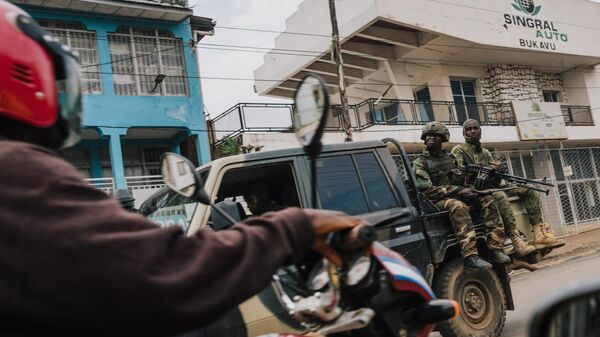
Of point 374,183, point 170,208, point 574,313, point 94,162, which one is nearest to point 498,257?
point 374,183

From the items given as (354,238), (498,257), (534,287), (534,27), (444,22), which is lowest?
(534,287)

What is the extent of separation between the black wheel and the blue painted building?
1115 centimetres

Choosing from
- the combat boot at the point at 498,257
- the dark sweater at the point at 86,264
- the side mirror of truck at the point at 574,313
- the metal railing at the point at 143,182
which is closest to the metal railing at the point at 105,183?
the metal railing at the point at 143,182

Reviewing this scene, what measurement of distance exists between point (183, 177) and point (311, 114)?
63 cm

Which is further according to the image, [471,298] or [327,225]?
[471,298]

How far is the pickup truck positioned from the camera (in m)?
3.73

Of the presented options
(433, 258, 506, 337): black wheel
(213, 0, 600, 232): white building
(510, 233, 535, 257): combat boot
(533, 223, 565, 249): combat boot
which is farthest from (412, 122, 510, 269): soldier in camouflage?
(213, 0, 600, 232): white building

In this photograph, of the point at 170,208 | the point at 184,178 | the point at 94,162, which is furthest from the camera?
the point at 94,162

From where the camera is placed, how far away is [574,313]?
3.32 ft

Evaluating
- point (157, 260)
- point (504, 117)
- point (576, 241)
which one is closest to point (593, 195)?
point (504, 117)

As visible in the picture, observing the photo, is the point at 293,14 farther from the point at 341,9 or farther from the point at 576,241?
the point at 576,241

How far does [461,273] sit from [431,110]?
15.5 meters

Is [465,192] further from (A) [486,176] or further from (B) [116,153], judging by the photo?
(B) [116,153]

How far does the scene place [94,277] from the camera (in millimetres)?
1006
